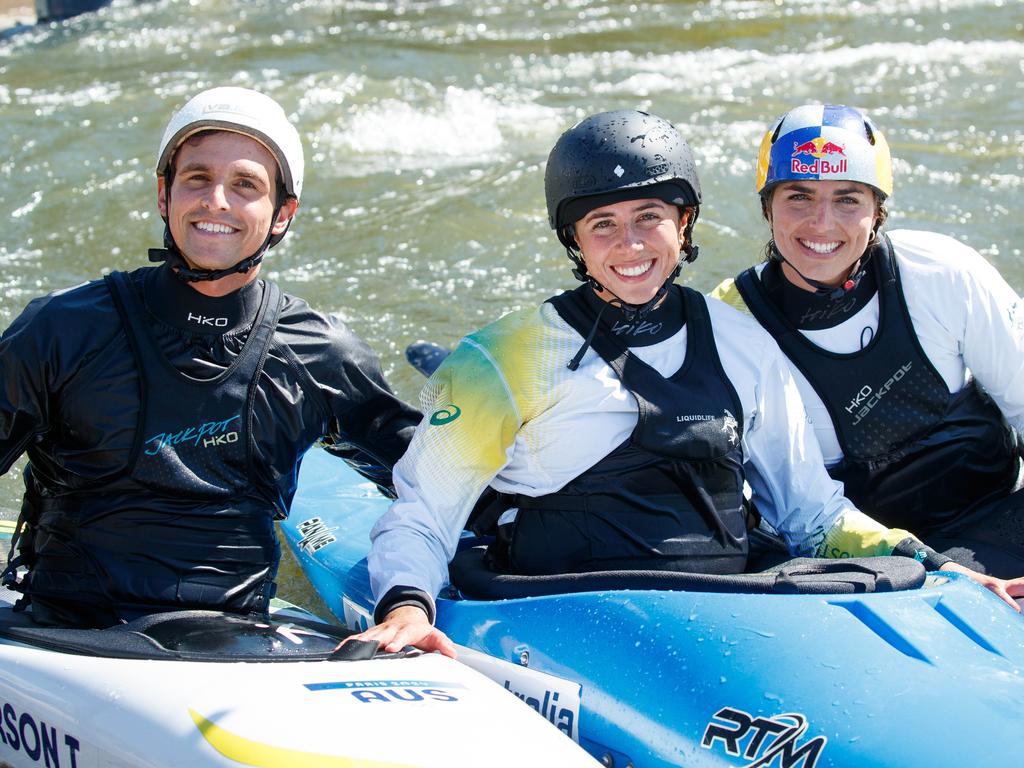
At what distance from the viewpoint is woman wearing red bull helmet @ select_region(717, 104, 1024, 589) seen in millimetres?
3578

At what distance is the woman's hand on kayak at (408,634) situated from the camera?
2.78m

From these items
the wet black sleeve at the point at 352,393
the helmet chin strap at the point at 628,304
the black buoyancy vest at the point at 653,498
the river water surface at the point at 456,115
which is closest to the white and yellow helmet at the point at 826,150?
the helmet chin strap at the point at 628,304

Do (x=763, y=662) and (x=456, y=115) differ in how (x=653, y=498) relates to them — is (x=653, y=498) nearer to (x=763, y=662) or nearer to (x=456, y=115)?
(x=763, y=662)

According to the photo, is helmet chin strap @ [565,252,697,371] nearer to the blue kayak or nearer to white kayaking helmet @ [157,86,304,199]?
the blue kayak

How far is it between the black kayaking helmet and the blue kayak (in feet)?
2.65

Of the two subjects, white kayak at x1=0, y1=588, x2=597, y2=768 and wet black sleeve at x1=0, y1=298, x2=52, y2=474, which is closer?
white kayak at x1=0, y1=588, x2=597, y2=768

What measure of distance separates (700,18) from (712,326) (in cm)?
1171

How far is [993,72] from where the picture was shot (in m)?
11.6

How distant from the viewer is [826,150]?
139 inches

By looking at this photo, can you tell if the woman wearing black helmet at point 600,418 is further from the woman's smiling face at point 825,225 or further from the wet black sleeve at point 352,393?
the woman's smiling face at point 825,225

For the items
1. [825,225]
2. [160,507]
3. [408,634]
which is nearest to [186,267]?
[160,507]

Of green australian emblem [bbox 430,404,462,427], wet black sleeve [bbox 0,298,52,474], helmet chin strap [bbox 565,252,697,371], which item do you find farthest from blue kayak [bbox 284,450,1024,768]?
wet black sleeve [bbox 0,298,52,474]

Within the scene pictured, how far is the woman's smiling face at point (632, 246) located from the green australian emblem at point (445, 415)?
45 centimetres

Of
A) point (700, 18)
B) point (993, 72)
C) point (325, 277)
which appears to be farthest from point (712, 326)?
point (700, 18)
